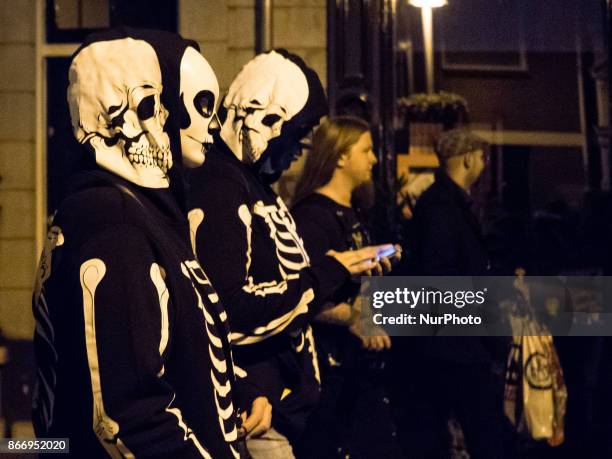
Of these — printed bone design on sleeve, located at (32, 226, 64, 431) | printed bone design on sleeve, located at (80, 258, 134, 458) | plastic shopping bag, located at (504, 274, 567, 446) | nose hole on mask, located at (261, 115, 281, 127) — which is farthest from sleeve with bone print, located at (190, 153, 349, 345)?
plastic shopping bag, located at (504, 274, 567, 446)

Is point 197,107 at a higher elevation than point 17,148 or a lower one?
lower

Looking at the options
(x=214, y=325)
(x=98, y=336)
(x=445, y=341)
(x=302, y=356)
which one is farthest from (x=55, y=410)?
(x=445, y=341)

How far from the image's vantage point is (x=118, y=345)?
223 cm

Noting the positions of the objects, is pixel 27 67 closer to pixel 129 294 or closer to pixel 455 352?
pixel 455 352

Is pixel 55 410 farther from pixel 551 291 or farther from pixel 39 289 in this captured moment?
pixel 551 291

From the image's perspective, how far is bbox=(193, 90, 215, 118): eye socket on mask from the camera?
2666mm

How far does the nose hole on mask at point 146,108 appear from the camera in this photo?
96.1 inches

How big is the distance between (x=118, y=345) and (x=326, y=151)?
114 inches

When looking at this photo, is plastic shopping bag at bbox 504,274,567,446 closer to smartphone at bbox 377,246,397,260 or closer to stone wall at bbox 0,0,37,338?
smartphone at bbox 377,246,397,260

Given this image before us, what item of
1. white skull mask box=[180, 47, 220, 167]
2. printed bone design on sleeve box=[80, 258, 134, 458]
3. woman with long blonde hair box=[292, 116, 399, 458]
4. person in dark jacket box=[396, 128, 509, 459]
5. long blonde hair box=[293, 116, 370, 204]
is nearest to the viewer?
printed bone design on sleeve box=[80, 258, 134, 458]

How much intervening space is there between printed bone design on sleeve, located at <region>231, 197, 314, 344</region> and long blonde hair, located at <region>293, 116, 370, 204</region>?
1218 millimetres

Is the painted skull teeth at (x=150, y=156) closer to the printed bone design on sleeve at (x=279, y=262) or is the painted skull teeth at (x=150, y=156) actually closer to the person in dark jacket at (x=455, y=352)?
the printed bone design on sleeve at (x=279, y=262)

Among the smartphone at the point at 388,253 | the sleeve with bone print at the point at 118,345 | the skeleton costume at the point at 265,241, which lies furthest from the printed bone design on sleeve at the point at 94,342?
the smartphone at the point at 388,253

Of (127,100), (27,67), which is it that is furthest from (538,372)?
(127,100)
